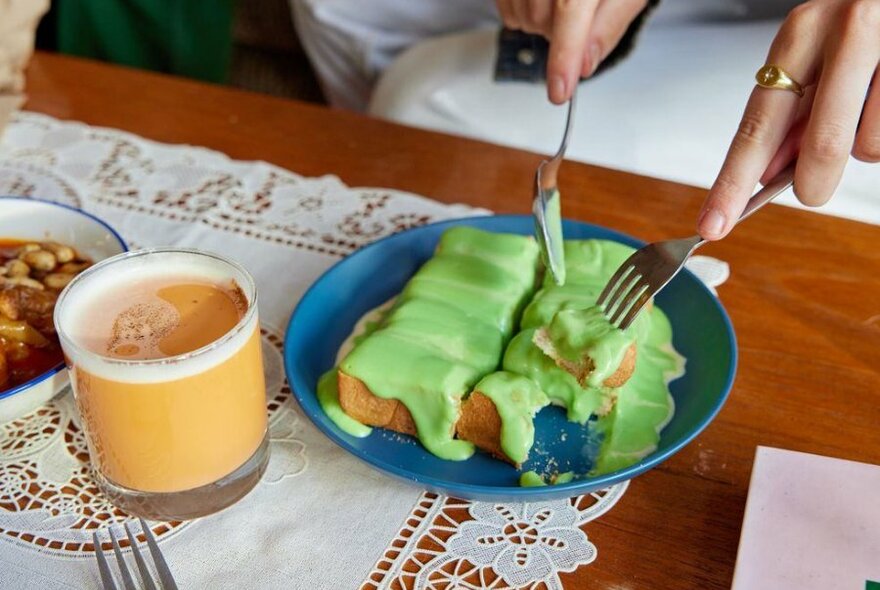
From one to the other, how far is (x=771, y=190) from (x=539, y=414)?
292mm

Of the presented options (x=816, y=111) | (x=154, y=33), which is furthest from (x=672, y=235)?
(x=154, y=33)

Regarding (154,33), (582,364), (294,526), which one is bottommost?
(154,33)

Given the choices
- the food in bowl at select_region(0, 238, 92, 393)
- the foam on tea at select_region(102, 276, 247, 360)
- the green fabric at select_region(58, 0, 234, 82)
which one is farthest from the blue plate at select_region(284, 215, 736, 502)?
the green fabric at select_region(58, 0, 234, 82)

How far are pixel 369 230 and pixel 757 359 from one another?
485 mm

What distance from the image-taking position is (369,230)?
112 centimetres

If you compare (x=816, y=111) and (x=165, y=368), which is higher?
(x=816, y=111)

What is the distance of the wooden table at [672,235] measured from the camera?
734 mm

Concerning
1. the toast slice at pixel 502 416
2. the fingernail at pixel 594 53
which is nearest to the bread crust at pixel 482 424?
the toast slice at pixel 502 416

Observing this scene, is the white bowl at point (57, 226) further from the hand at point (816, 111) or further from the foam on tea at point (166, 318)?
the hand at point (816, 111)

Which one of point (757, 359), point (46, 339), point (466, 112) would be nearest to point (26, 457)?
point (46, 339)

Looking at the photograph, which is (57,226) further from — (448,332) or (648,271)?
(648,271)

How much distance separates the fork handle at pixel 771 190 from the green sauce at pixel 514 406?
0.79ft

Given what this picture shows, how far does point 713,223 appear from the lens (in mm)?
773

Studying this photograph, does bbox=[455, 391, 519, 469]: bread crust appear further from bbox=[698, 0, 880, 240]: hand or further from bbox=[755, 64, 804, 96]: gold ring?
bbox=[755, 64, 804, 96]: gold ring
